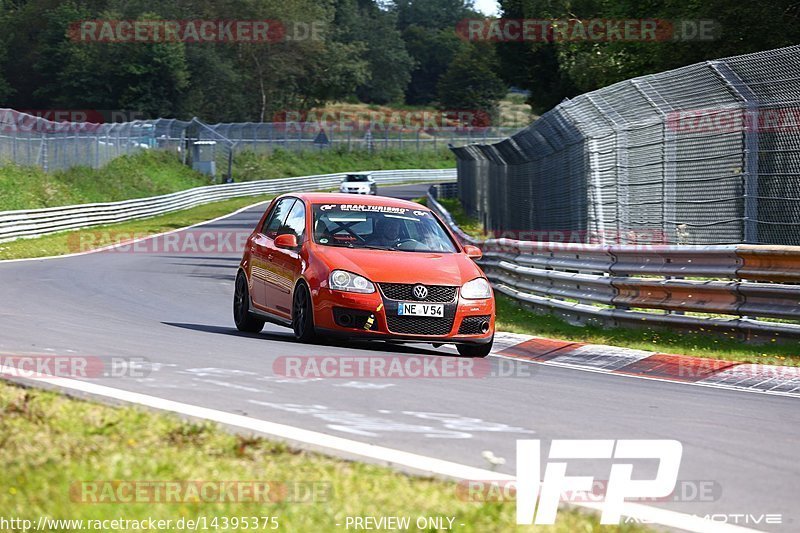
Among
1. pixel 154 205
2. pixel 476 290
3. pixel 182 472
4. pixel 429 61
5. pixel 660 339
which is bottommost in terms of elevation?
pixel 660 339

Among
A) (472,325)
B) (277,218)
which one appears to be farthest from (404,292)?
(277,218)

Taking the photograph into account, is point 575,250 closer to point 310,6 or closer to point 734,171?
point 734,171

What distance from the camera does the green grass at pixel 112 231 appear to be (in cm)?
3001

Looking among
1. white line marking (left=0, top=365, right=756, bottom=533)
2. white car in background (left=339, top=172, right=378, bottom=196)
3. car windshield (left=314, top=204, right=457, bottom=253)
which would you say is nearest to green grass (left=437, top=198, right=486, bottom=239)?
white car in background (left=339, top=172, right=378, bottom=196)

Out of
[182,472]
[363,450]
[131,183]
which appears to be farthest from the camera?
[131,183]

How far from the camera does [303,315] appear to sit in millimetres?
11727

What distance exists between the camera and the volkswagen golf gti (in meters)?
11.3

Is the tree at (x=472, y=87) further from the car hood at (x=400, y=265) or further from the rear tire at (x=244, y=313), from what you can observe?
the car hood at (x=400, y=265)

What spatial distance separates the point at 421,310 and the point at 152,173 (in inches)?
1836

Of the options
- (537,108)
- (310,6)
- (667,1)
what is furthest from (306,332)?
(310,6)

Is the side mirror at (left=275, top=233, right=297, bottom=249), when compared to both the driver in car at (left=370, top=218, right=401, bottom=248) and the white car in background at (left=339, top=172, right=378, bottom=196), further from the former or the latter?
the white car in background at (left=339, top=172, right=378, bottom=196)

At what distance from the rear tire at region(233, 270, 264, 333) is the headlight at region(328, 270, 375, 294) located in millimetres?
2187

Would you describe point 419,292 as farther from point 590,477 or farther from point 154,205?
point 154,205

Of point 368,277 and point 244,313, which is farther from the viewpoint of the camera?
point 244,313
